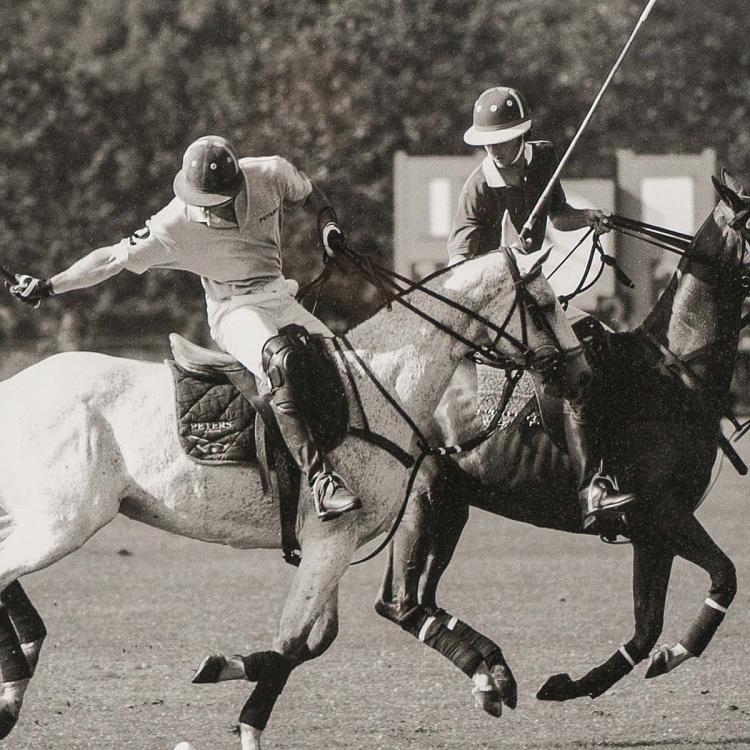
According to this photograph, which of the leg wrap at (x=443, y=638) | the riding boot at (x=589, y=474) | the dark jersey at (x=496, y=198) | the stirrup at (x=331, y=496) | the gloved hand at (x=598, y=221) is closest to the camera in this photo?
the stirrup at (x=331, y=496)

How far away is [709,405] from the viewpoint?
816cm

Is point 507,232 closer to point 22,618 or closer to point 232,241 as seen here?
point 232,241

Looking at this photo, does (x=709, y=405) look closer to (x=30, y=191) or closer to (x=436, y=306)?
(x=436, y=306)

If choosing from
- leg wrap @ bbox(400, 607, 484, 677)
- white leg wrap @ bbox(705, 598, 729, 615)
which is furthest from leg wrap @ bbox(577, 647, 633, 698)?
leg wrap @ bbox(400, 607, 484, 677)

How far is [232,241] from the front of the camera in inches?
279

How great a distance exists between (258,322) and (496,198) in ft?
6.39

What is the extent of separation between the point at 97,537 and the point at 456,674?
293 inches

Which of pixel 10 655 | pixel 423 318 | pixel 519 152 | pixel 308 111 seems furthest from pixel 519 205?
pixel 308 111

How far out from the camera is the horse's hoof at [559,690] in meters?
7.89

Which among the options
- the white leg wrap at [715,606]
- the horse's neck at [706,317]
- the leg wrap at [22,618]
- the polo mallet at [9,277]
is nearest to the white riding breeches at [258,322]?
the polo mallet at [9,277]

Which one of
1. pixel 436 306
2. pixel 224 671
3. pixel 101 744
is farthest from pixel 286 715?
pixel 436 306

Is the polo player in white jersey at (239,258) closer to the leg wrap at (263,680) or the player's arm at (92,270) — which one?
the player's arm at (92,270)

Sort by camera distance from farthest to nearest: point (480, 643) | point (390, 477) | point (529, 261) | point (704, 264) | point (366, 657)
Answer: point (366, 657)
point (704, 264)
point (480, 643)
point (529, 261)
point (390, 477)

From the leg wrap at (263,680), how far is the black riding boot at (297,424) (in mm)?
568
